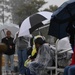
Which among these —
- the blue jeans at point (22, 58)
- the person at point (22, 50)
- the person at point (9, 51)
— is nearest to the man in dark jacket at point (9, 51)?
the person at point (9, 51)

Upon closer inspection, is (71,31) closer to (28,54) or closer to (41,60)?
(41,60)

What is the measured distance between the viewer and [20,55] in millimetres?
11453

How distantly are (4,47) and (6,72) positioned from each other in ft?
27.4

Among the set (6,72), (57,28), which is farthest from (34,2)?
(57,28)

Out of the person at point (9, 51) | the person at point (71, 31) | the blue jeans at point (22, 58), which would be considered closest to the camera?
the person at point (71, 31)

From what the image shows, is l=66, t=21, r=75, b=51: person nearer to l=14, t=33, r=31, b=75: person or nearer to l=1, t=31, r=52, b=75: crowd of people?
l=1, t=31, r=52, b=75: crowd of people

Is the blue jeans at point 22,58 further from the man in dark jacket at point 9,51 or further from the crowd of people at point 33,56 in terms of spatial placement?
the man in dark jacket at point 9,51

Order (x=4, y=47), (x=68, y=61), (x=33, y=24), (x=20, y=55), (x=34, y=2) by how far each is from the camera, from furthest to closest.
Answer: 1. (x=34, y=2)
2. (x=20, y=55)
3. (x=33, y=24)
4. (x=68, y=61)
5. (x=4, y=47)

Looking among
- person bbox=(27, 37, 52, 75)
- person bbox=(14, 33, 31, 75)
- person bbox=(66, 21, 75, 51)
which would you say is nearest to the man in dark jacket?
person bbox=(14, 33, 31, 75)

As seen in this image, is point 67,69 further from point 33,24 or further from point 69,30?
point 33,24

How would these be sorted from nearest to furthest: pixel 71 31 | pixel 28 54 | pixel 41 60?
1. pixel 71 31
2. pixel 41 60
3. pixel 28 54

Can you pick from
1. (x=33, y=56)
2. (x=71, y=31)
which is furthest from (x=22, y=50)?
(x=71, y=31)

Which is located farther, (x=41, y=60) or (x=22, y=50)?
(x=22, y=50)

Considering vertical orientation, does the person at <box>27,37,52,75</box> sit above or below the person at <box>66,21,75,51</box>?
below
